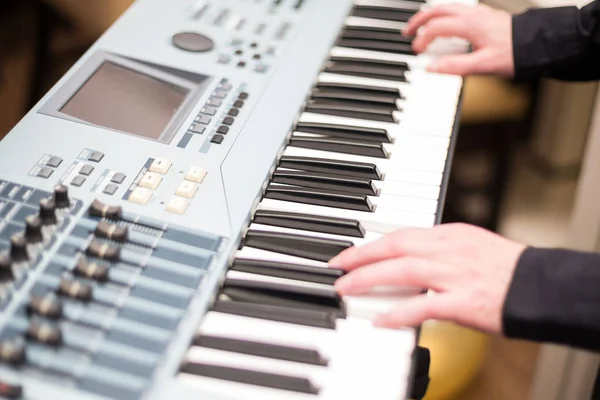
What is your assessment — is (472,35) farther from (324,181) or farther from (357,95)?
(324,181)

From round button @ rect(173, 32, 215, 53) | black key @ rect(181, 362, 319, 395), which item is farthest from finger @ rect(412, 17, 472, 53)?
black key @ rect(181, 362, 319, 395)

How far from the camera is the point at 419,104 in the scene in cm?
107

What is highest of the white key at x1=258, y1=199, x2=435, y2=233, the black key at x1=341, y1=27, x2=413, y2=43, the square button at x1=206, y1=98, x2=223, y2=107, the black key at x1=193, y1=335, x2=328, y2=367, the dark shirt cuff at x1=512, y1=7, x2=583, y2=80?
the dark shirt cuff at x1=512, y1=7, x2=583, y2=80

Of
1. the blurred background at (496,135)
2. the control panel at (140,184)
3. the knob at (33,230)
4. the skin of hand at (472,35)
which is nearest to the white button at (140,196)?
the control panel at (140,184)

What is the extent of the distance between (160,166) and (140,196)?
0.20ft

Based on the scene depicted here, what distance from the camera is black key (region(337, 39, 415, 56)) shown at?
119 centimetres

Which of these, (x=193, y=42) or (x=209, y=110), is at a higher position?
(x=193, y=42)

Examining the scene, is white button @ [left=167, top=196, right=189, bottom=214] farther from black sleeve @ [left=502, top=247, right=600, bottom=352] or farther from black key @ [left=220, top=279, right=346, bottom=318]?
black sleeve @ [left=502, top=247, right=600, bottom=352]

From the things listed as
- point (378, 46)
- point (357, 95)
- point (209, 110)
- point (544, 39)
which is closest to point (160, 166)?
point (209, 110)

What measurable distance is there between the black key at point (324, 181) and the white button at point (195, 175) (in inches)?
4.2

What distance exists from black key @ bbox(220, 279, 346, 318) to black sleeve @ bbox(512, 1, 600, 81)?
565 mm

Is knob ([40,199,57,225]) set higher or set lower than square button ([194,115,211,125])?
lower

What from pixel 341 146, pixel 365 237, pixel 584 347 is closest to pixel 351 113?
pixel 341 146

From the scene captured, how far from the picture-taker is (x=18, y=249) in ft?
2.30
